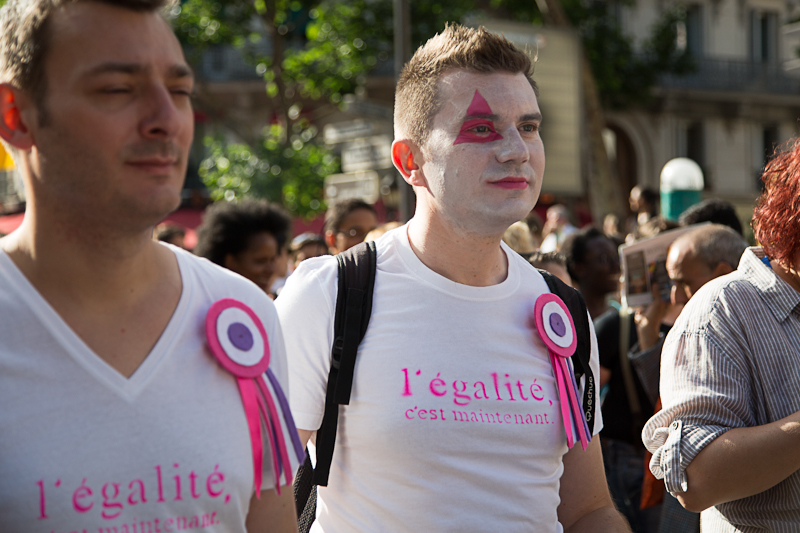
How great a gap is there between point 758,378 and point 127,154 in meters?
1.78

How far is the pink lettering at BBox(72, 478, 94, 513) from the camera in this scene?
146cm

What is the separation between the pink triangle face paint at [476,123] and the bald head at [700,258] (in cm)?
173

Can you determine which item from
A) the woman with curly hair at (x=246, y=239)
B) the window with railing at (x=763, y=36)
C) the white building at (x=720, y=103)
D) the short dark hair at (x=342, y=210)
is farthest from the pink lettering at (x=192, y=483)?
the window with railing at (x=763, y=36)

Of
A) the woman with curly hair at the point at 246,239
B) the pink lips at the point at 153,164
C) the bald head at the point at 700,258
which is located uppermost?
the pink lips at the point at 153,164

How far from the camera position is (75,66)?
4.80 ft

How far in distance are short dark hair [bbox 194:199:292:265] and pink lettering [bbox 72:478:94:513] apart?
3.70 metres

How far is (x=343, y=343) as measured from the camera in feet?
7.30

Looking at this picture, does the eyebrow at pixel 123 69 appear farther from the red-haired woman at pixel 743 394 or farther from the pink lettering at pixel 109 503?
the red-haired woman at pixel 743 394

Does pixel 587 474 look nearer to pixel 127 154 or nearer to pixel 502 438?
pixel 502 438

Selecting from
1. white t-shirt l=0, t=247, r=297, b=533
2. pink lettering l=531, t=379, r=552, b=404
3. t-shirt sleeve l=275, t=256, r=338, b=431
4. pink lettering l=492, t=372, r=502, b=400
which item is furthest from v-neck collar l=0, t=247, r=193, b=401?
pink lettering l=531, t=379, r=552, b=404

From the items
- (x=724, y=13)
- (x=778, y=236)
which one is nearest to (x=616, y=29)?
(x=724, y=13)

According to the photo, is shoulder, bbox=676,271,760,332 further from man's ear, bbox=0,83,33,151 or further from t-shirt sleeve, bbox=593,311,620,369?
t-shirt sleeve, bbox=593,311,620,369

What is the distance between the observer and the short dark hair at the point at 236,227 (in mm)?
5227

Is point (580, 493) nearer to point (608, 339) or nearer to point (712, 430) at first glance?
point (712, 430)
